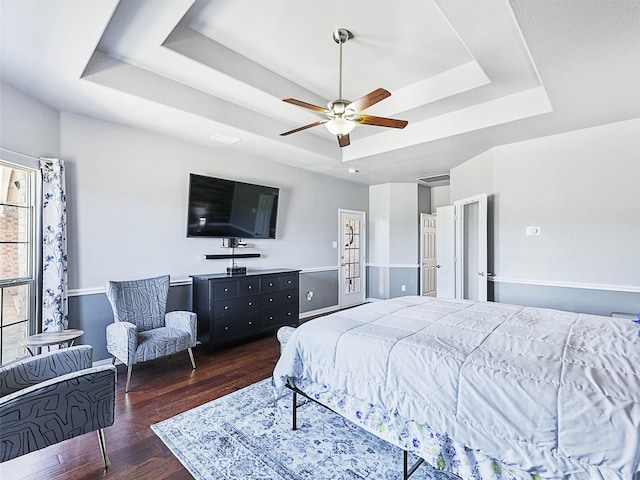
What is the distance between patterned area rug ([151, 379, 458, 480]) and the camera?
1867mm

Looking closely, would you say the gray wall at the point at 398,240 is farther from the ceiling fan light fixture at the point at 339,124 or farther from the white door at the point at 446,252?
the ceiling fan light fixture at the point at 339,124

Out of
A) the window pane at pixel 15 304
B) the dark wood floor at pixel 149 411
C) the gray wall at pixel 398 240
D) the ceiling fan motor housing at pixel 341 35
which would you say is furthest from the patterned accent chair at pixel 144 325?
the gray wall at pixel 398 240

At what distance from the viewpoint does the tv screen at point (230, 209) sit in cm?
403

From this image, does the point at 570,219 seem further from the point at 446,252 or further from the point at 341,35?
the point at 341,35

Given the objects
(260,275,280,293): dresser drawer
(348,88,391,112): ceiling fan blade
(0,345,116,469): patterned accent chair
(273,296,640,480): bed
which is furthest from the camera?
(260,275,280,293): dresser drawer

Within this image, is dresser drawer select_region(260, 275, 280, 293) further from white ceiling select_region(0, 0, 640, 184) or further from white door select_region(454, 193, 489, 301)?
white door select_region(454, 193, 489, 301)

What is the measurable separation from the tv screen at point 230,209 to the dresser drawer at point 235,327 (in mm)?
1121

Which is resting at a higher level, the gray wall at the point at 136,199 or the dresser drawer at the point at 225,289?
the gray wall at the point at 136,199

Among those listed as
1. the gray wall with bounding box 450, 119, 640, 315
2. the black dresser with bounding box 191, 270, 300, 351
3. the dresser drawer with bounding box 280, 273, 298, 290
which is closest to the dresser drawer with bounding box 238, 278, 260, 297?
the black dresser with bounding box 191, 270, 300, 351

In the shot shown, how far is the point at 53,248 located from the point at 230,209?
1.94 meters

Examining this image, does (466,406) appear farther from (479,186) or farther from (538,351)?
(479,186)

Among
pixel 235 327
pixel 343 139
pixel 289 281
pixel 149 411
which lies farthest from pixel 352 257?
pixel 149 411

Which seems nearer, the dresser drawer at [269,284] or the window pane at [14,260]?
the window pane at [14,260]

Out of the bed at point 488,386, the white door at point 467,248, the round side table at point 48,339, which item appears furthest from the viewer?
the white door at point 467,248
